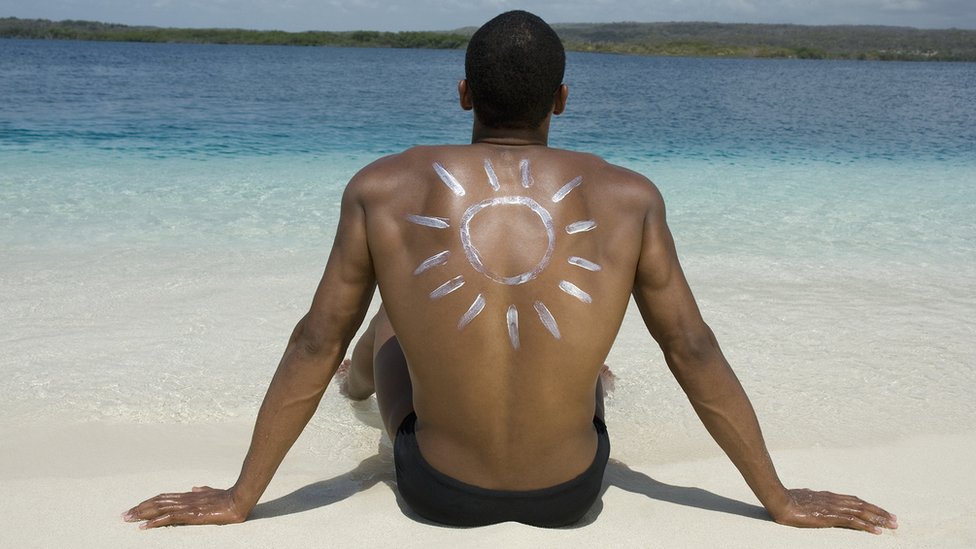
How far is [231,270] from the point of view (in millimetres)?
5750

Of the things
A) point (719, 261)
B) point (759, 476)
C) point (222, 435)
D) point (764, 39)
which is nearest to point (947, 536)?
point (759, 476)

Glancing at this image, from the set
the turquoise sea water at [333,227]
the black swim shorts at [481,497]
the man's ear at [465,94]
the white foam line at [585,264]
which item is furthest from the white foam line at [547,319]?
the turquoise sea water at [333,227]

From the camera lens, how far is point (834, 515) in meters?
2.36

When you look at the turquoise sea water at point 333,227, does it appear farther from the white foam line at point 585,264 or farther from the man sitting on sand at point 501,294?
the white foam line at point 585,264

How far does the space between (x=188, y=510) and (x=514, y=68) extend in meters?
1.42

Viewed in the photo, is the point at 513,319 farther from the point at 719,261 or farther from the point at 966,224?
the point at 966,224

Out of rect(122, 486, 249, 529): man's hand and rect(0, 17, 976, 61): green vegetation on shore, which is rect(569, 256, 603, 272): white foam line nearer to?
rect(122, 486, 249, 529): man's hand

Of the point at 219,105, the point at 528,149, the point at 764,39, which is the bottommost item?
the point at 219,105

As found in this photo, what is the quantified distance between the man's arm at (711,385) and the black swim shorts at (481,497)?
1.07 ft

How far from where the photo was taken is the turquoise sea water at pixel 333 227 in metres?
4.11

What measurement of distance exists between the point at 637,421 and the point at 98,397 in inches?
86.3

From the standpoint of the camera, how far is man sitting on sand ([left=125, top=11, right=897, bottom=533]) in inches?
81.4

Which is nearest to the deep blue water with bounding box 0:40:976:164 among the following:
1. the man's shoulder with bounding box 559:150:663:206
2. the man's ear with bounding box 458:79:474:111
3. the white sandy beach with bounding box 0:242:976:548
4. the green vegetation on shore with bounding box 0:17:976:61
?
the white sandy beach with bounding box 0:242:976:548

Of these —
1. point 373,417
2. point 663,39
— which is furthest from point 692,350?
point 663,39
